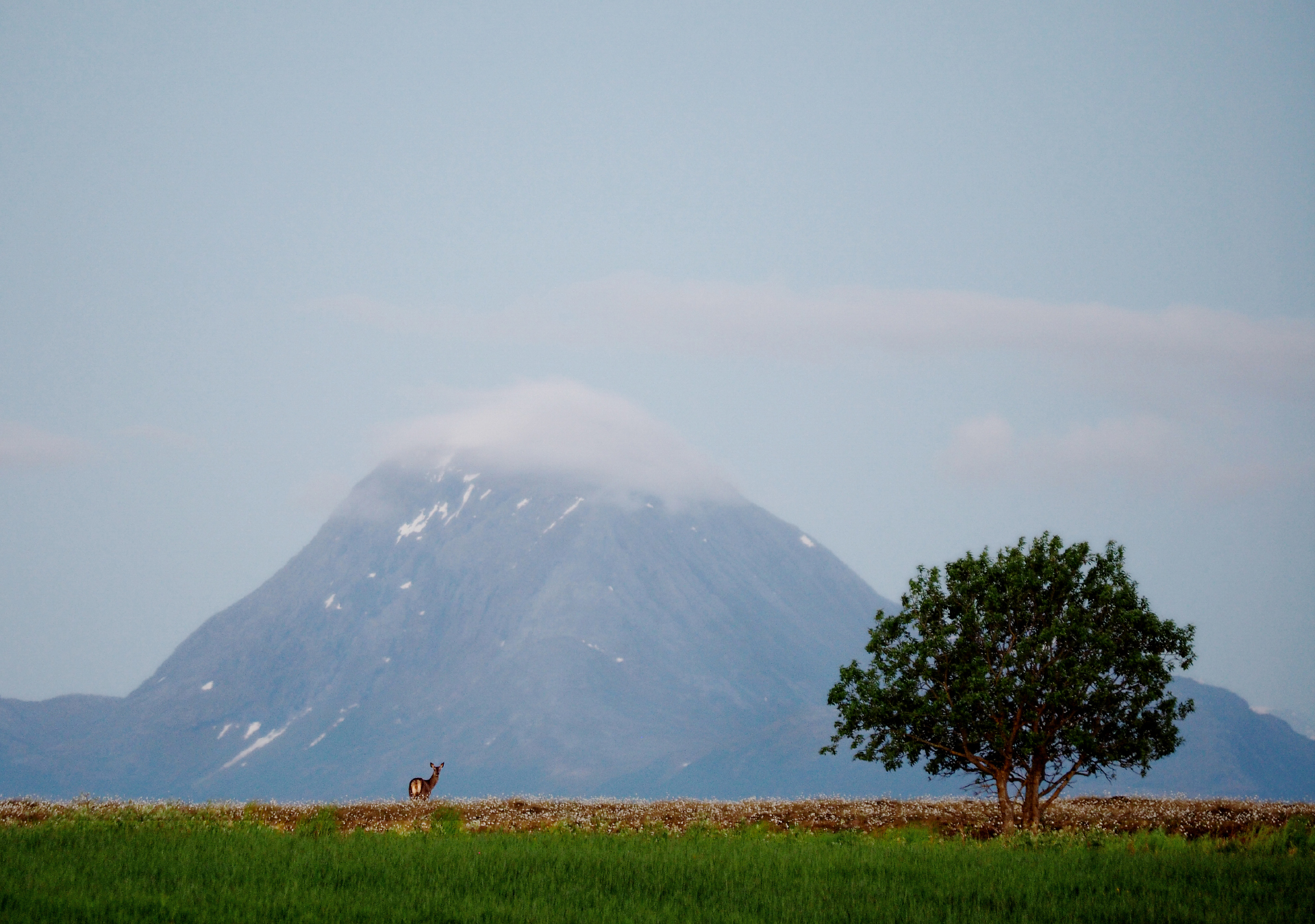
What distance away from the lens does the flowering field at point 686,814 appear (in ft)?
106

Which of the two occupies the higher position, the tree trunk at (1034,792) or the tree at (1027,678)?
the tree at (1027,678)

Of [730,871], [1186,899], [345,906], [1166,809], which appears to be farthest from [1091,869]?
[1166,809]

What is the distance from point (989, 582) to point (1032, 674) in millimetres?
3088

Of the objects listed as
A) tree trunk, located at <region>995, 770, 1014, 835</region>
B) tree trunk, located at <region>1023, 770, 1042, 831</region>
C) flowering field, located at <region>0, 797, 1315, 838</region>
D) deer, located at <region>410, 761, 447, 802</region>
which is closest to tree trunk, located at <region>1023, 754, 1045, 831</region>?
tree trunk, located at <region>1023, 770, 1042, 831</region>

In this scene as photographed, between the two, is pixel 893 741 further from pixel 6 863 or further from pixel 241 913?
pixel 6 863

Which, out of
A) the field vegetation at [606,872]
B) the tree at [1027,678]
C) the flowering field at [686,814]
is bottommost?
the flowering field at [686,814]

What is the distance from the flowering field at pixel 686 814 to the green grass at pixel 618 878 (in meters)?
4.37

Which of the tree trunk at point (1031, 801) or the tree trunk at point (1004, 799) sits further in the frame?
the tree trunk at point (1031, 801)

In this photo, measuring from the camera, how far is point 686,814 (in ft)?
125

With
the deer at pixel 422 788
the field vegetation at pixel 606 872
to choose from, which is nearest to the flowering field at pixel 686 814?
the field vegetation at pixel 606 872

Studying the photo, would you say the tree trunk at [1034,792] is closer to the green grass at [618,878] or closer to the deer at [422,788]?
the green grass at [618,878]

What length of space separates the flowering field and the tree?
100 inches

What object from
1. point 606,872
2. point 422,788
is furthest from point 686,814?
point 606,872

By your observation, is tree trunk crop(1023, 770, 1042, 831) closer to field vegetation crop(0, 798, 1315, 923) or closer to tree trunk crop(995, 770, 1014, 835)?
tree trunk crop(995, 770, 1014, 835)
